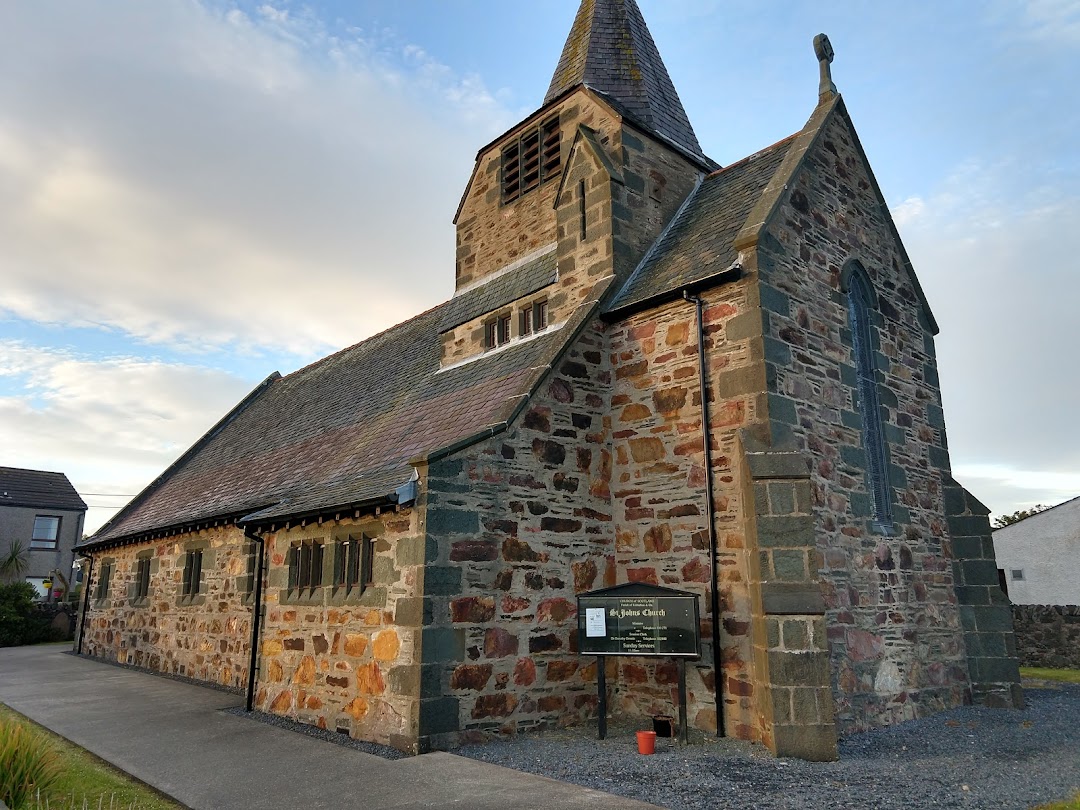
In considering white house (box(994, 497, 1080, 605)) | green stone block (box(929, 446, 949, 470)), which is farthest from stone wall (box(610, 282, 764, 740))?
white house (box(994, 497, 1080, 605))

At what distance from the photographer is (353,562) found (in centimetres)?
1084

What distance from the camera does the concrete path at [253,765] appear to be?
22.3 ft

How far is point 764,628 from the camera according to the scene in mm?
8602

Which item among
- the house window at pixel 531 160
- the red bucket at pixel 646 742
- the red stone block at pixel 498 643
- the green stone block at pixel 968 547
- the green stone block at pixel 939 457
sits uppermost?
the house window at pixel 531 160

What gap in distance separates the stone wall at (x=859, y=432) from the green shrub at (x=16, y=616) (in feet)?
93.0

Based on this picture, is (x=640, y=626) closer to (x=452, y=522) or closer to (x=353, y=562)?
(x=452, y=522)

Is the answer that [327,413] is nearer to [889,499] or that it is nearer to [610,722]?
[610,722]

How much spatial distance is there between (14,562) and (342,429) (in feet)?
92.9

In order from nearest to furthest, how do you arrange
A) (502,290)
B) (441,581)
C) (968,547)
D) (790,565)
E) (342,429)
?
(790,565) < (441,581) < (968,547) < (502,290) < (342,429)

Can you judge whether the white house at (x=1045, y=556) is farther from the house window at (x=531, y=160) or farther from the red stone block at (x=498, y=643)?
the red stone block at (x=498, y=643)

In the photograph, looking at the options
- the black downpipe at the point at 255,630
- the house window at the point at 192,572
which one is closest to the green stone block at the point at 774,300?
the black downpipe at the point at 255,630

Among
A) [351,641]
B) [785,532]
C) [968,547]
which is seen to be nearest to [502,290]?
[351,641]

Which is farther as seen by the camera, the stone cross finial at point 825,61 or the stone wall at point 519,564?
the stone cross finial at point 825,61

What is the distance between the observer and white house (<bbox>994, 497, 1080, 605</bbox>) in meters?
25.6
